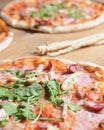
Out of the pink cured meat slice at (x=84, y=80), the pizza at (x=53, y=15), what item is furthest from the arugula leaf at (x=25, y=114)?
the pizza at (x=53, y=15)

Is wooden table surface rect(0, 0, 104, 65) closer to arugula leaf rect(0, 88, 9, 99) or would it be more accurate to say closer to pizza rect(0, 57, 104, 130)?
pizza rect(0, 57, 104, 130)

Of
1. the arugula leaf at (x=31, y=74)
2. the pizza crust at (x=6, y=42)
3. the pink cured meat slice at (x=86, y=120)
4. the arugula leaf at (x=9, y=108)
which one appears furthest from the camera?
the pizza crust at (x=6, y=42)

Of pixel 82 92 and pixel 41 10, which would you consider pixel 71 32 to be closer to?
pixel 41 10

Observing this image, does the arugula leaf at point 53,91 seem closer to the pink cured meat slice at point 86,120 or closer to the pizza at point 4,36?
the pink cured meat slice at point 86,120

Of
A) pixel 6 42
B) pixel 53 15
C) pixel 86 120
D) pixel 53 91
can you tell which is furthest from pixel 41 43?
pixel 86 120

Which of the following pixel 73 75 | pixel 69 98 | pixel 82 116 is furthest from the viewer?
pixel 73 75

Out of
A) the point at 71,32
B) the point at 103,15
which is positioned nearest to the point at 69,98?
the point at 71,32

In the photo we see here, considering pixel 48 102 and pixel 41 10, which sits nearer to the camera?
pixel 48 102
